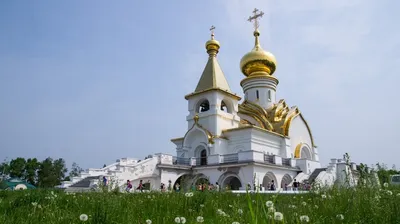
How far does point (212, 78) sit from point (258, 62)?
7.55 m

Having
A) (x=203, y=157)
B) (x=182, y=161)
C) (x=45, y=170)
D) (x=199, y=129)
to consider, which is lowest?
(x=182, y=161)

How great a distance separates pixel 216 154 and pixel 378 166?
17256 mm

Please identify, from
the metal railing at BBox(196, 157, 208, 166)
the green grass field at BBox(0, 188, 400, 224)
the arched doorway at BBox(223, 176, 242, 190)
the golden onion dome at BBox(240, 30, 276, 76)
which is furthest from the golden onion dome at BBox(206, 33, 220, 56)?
the green grass field at BBox(0, 188, 400, 224)

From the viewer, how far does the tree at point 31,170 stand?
45531mm

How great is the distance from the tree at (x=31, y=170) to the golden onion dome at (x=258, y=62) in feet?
109

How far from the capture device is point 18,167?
149ft

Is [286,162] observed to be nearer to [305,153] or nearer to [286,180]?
[286,180]

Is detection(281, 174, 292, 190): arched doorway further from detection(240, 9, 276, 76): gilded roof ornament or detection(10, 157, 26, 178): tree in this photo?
detection(10, 157, 26, 178): tree

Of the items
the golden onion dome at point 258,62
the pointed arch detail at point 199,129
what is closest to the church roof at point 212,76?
the pointed arch detail at point 199,129

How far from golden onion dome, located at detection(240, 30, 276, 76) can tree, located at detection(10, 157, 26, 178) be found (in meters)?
34.5

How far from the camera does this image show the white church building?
20.5 meters

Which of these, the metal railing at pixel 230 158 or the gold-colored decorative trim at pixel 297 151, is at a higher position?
the gold-colored decorative trim at pixel 297 151

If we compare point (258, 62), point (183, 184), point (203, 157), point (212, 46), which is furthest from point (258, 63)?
point (183, 184)

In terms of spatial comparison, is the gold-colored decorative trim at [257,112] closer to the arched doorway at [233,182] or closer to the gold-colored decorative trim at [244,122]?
the gold-colored decorative trim at [244,122]
